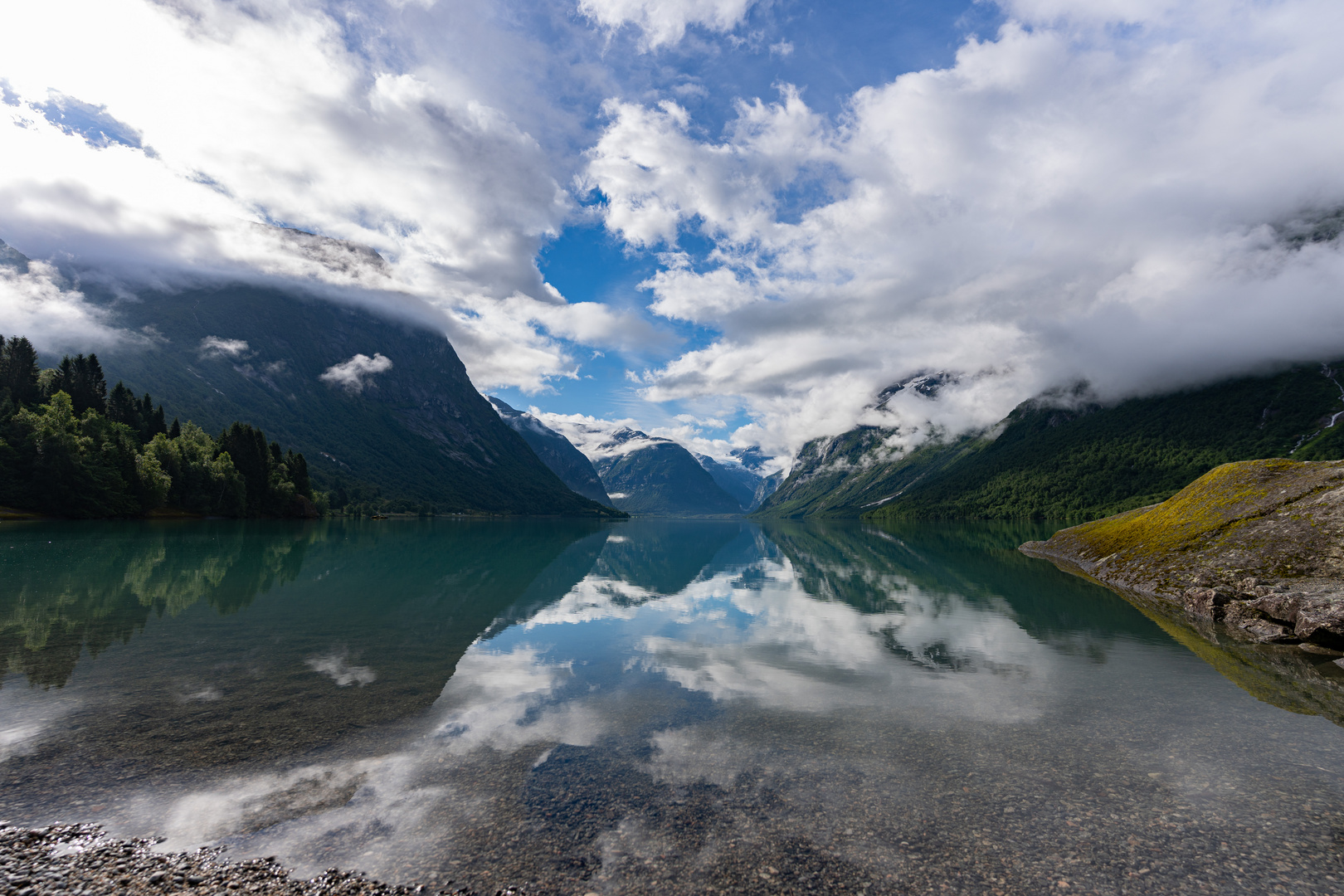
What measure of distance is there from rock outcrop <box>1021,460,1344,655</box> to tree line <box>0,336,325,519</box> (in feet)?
545

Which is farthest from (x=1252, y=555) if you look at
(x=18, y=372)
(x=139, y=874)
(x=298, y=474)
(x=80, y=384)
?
(x=298, y=474)

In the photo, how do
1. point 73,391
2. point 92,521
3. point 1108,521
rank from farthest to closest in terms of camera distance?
point 73,391 < point 92,521 < point 1108,521

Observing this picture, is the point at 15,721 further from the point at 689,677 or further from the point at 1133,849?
the point at 1133,849

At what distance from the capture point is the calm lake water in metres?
10.2

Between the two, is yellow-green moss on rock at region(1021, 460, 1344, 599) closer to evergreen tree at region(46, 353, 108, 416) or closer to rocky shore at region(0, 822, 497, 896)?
rocky shore at region(0, 822, 497, 896)

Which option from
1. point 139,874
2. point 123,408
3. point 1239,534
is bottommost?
point 139,874

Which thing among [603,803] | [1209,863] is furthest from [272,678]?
[1209,863]

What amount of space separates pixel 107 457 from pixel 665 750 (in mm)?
152091

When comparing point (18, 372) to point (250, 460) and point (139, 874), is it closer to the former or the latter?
point (250, 460)

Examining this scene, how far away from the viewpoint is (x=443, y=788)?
12680 mm

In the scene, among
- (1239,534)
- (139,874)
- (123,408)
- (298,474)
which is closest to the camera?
(139,874)

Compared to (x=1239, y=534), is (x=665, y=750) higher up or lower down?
lower down

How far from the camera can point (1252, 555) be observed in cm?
3775

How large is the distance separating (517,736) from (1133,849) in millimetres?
14641
